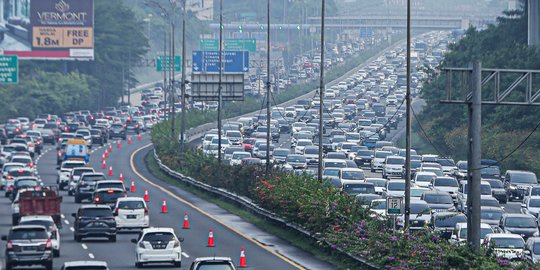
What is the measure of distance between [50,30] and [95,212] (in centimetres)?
8714

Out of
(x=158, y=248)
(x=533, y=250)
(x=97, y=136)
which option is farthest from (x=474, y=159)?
(x=97, y=136)

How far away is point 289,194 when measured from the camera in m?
53.1

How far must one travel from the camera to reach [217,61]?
396 feet

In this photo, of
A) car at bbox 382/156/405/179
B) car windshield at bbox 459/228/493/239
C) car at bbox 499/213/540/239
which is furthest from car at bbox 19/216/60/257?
car at bbox 382/156/405/179

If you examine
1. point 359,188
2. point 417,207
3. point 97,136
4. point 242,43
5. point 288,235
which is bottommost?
point 288,235

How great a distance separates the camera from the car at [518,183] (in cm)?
7044

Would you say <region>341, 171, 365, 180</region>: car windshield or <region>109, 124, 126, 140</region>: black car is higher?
<region>109, 124, 126, 140</region>: black car

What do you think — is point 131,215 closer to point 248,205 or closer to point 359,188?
point 248,205

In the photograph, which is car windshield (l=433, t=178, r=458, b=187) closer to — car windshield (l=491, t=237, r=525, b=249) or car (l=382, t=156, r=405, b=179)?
car (l=382, t=156, r=405, b=179)

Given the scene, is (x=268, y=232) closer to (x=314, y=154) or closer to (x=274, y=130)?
(x=314, y=154)

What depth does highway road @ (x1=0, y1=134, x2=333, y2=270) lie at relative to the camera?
4466cm

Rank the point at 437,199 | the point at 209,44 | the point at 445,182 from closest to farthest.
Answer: the point at 437,199 < the point at 445,182 < the point at 209,44

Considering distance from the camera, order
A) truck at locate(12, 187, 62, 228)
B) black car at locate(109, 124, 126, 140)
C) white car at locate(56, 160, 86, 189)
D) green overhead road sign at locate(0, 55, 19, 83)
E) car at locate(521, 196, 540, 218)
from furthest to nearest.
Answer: black car at locate(109, 124, 126, 140) → green overhead road sign at locate(0, 55, 19, 83) → white car at locate(56, 160, 86, 189) → car at locate(521, 196, 540, 218) → truck at locate(12, 187, 62, 228)

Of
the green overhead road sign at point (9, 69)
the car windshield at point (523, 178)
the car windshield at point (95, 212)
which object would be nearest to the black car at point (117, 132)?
the green overhead road sign at point (9, 69)
